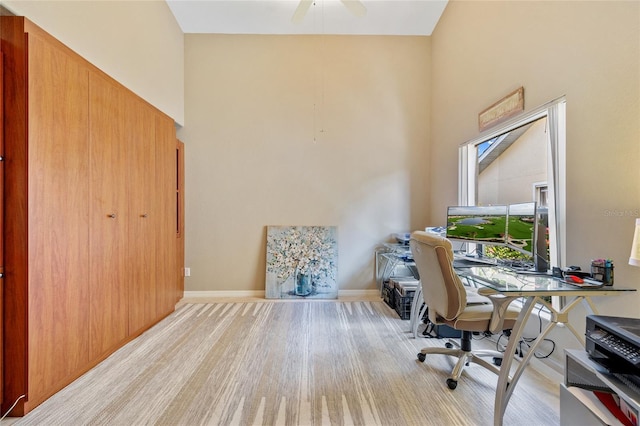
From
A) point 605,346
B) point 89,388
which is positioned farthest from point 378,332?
point 89,388

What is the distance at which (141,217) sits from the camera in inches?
102

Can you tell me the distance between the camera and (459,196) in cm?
310

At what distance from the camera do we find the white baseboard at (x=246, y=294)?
11.9 feet

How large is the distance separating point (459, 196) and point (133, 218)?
355cm

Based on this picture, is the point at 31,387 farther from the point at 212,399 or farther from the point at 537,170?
the point at 537,170

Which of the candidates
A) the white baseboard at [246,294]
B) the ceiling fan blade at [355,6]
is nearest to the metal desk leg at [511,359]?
the white baseboard at [246,294]

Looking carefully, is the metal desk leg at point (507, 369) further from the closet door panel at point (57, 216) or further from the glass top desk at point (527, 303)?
the closet door panel at point (57, 216)

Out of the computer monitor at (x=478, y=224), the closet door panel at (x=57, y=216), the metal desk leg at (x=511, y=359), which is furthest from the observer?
the computer monitor at (x=478, y=224)

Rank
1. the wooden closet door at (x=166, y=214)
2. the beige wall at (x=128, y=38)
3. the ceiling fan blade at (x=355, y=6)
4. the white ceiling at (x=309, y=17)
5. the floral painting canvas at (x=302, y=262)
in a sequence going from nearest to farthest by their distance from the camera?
the beige wall at (x=128, y=38), the ceiling fan blade at (x=355, y=6), the wooden closet door at (x=166, y=214), the white ceiling at (x=309, y=17), the floral painting canvas at (x=302, y=262)

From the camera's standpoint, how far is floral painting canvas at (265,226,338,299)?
11.7ft

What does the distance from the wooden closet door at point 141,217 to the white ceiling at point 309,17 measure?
5.34 ft

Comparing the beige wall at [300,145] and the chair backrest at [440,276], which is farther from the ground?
the beige wall at [300,145]

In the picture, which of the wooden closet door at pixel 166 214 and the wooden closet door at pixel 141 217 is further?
the wooden closet door at pixel 166 214

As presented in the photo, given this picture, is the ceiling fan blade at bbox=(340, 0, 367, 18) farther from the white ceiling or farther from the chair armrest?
the chair armrest
